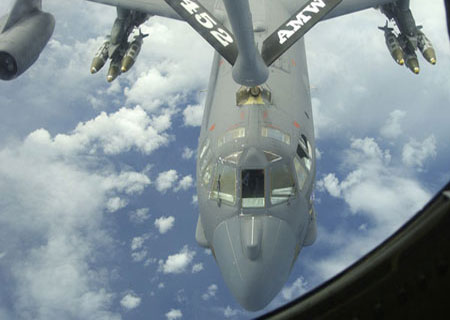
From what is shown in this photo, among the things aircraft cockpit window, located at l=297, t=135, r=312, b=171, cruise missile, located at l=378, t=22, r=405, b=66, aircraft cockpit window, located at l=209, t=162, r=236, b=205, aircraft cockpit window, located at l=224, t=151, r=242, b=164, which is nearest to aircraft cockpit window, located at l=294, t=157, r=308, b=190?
aircraft cockpit window, located at l=297, t=135, r=312, b=171

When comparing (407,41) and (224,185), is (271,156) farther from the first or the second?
(407,41)

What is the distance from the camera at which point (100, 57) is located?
21.1m

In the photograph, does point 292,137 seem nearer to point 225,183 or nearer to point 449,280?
point 225,183

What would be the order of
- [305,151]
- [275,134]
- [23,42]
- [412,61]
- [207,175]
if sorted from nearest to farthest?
[275,134] < [207,175] < [305,151] < [23,42] < [412,61]

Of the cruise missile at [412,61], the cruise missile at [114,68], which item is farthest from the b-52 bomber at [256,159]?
the cruise missile at [412,61]

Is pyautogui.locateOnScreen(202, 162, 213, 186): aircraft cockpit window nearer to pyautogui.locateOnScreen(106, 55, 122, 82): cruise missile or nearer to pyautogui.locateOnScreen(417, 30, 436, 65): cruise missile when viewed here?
pyautogui.locateOnScreen(106, 55, 122, 82): cruise missile

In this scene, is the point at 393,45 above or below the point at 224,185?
above

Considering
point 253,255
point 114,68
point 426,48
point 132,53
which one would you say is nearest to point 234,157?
point 253,255

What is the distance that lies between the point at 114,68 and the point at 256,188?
13.0 m

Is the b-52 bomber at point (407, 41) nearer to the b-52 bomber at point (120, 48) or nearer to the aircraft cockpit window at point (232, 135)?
the b-52 bomber at point (120, 48)

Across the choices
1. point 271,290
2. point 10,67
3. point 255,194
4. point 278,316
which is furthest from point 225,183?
point 10,67

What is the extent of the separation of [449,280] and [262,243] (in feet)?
25.4

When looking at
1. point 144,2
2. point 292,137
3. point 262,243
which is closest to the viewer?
point 262,243

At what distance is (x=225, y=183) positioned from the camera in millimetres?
11172
